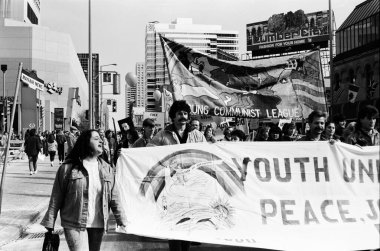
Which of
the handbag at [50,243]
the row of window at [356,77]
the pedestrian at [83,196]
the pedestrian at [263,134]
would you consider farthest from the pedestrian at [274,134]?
the row of window at [356,77]

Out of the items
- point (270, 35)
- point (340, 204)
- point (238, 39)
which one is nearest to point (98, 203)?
point (340, 204)

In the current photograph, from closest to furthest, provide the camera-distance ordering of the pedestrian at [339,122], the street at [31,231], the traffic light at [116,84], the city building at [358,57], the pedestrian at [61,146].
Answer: the street at [31,231], the pedestrian at [339,122], the pedestrian at [61,146], the traffic light at [116,84], the city building at [358,57]

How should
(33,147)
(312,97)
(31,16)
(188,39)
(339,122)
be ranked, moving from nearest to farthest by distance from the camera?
(312,97) → (339,122) → (33,147) → (31,16) → (188,39)

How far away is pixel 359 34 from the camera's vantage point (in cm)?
5197

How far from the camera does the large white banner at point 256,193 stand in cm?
582

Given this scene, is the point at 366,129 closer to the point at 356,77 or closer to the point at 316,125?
the point at 316,125

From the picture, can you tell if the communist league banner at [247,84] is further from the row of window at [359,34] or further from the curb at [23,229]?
the row of window at [359,34]

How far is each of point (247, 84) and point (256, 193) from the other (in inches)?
111

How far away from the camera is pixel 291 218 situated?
5.93 metres

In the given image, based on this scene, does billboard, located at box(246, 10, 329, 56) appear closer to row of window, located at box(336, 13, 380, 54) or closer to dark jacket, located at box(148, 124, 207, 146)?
row of window, located at box(336, 13, 380, 54)

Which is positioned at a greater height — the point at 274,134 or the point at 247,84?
the point at 247,84

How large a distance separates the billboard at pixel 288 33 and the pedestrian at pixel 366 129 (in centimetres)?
7160

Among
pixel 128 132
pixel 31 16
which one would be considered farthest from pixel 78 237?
pixel 31 16

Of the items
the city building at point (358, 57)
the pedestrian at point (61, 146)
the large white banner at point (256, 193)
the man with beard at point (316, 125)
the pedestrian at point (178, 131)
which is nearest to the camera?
the large white banner at point (256, 193)
